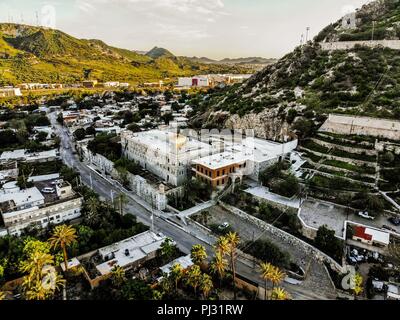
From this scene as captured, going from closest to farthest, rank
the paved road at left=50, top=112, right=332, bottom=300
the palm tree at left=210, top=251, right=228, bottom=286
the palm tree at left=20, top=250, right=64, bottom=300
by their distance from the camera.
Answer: the palm tree at left=20, top=250, right=64, bottom=300 → the palm tree at left=210, top=251, right=228, bottom=286 → the paved road at left=50, top=112, right=332, bottom=300

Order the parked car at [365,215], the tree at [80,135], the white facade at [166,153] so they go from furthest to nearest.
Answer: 1. the tree at [80,135]
2. the white facade at [166,153]
3. the parked car at [365,215]

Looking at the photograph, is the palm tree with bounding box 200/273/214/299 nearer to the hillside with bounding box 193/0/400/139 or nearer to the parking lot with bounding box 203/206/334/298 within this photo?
the parking lot with bounding box 203/206/334/298

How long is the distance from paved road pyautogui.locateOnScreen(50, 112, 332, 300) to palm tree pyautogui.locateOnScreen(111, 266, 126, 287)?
6.82m

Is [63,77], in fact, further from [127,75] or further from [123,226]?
[123,226]

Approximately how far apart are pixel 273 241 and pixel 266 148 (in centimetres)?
1761

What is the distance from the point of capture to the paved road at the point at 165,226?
81.7 ft

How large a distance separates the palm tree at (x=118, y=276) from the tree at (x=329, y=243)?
56.5 ft

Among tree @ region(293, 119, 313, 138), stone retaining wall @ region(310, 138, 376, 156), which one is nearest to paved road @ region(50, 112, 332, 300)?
stone retaining wall @ region(310, 138, 376, 156)

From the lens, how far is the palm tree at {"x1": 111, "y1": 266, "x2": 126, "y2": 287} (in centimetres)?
2317

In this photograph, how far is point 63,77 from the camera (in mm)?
162375

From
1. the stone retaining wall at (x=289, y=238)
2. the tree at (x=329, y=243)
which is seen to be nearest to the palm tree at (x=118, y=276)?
the stone retaining wall at (x=289, y=238)

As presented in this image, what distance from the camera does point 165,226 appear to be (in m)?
32.7

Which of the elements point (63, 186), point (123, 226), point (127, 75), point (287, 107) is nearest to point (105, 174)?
point (63, 186)

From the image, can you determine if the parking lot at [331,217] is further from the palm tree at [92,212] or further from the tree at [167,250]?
the palm tree at [92,212]
